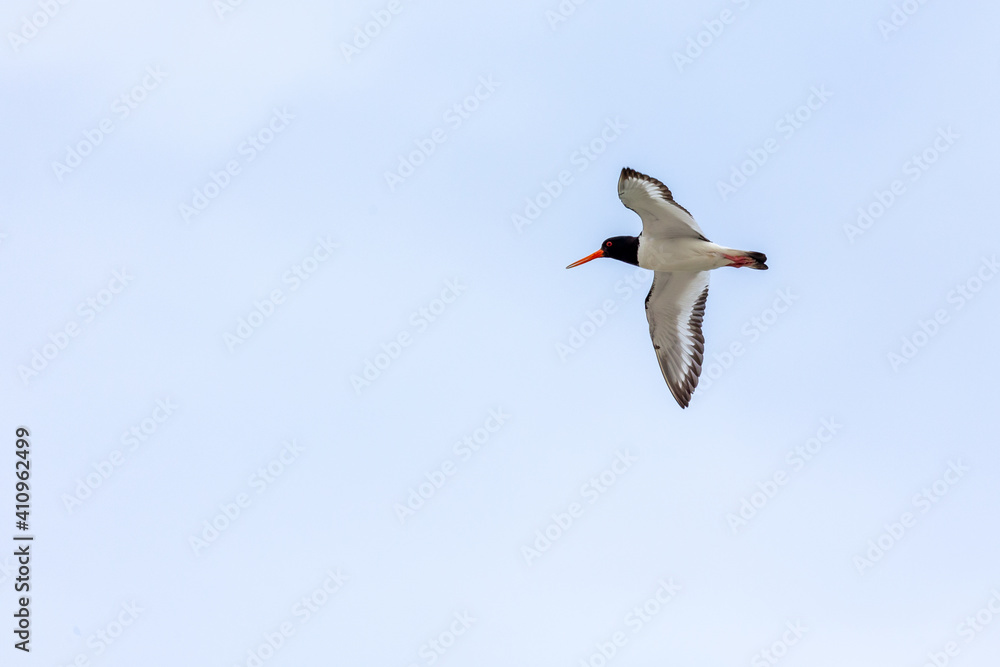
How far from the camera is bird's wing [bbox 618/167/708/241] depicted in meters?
17.0

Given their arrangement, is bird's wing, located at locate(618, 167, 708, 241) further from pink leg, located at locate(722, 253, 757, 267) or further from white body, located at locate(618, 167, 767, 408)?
pink leg, located at locate(722, 253, 757, 267)

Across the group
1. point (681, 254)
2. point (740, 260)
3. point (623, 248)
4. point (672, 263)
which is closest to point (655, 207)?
point (681, 254)

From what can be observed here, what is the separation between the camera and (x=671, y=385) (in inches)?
745

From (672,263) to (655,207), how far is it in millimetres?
1504

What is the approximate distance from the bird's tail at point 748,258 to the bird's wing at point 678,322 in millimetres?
1532

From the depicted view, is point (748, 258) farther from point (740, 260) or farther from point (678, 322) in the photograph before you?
point (678, 322)

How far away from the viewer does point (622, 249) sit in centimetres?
1884

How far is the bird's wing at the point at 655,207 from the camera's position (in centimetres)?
1702

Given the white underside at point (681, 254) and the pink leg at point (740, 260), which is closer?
the pink leg at point (740, 260)

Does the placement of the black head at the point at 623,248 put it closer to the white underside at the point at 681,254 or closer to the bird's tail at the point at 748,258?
the white underside at the point at 681,254

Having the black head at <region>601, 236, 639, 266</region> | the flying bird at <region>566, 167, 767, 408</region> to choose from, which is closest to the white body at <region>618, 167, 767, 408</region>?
the flying bird at <region>566, 167, 767, 408</region>

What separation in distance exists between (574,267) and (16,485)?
11.2 meters

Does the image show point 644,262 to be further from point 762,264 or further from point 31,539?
point 31,539

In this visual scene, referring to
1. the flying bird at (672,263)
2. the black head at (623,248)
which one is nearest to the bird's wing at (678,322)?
the flying bird at (672,263)
